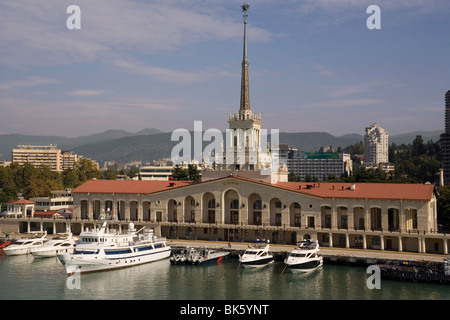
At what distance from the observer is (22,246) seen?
73875 millimetres

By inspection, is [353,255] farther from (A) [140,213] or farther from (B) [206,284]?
(A) [140,213]

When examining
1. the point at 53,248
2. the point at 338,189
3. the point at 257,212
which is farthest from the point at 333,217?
the point at 53,248

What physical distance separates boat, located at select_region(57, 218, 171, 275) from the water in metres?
1.07

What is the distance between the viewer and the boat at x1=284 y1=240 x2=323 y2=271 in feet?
194

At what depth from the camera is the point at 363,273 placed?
57.7 m

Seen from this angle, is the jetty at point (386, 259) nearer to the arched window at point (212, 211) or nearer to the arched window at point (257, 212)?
the arched window at point (257, 212)

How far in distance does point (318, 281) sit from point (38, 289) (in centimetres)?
2858

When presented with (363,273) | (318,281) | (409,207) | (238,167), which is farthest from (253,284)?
(238,167)

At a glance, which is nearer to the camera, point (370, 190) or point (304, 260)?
point (304, 260)

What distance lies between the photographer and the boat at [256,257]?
62.2 m

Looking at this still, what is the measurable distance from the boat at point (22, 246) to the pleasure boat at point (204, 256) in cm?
2416

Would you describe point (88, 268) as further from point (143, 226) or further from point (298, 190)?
point (298, 190)

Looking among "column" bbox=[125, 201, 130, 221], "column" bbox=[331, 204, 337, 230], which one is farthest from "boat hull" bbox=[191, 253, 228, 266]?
"column" bbox=[125, 201, 130, 221]

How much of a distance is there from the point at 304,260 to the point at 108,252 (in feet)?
76.2
